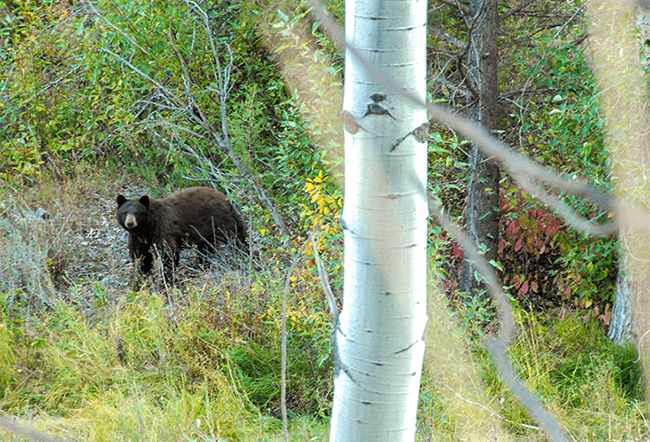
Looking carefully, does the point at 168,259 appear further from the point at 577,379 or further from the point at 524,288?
the point at 577,379

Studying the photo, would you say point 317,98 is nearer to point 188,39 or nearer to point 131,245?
point 188,39

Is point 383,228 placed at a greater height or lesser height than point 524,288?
greater

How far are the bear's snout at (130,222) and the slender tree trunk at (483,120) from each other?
341cm

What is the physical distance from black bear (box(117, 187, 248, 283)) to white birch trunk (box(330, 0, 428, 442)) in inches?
196

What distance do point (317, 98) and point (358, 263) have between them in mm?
3133

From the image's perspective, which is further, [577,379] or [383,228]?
[577,379]

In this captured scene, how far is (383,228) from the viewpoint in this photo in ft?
3.92

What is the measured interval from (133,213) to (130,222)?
13cm

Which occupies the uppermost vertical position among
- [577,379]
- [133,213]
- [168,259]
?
[133,213]

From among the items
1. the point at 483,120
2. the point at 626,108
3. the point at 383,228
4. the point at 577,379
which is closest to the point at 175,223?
the point at 483,120

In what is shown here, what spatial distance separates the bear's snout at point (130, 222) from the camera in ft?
20.1

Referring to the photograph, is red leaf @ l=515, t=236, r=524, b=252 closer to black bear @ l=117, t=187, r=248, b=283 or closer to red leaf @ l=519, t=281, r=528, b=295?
red leaf @ l=519, t=281, r=528, b=295

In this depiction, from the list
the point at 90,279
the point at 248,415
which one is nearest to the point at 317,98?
the point at 248,415

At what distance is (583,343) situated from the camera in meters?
4.46
